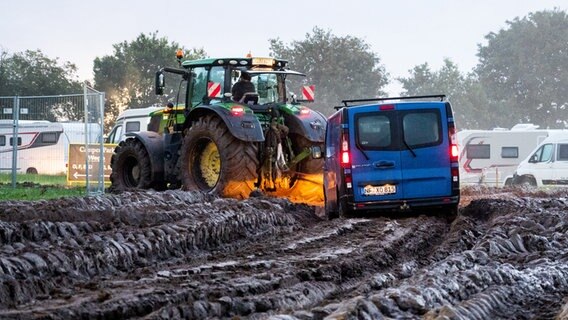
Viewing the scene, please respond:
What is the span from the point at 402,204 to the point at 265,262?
228 inches

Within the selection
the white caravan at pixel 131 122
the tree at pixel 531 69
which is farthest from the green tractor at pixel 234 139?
the tree at pixel 531 69

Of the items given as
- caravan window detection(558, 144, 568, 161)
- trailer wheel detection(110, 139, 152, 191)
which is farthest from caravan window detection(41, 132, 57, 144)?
caravan window detection(558, 144, 568, 161)

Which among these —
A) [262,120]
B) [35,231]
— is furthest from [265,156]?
[35,231]

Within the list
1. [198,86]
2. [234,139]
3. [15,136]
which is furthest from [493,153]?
[234,139]

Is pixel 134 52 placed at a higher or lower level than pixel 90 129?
higher

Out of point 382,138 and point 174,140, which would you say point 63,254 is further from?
point 174,140

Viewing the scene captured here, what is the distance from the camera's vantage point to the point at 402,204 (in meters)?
14.7

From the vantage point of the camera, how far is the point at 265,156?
18141 mm

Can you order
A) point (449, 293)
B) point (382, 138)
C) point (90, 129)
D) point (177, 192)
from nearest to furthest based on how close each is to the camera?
point (449, 293) < point (382, 138) < point (177, 192) < point (90, 129)

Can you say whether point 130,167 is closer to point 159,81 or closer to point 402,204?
point 159,81

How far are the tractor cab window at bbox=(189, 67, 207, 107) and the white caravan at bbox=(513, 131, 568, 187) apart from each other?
1446 cm

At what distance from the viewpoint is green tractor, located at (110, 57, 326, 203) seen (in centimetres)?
1750

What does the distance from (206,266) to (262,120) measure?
9.63m

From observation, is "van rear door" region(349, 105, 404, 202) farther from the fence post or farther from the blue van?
the fence post
